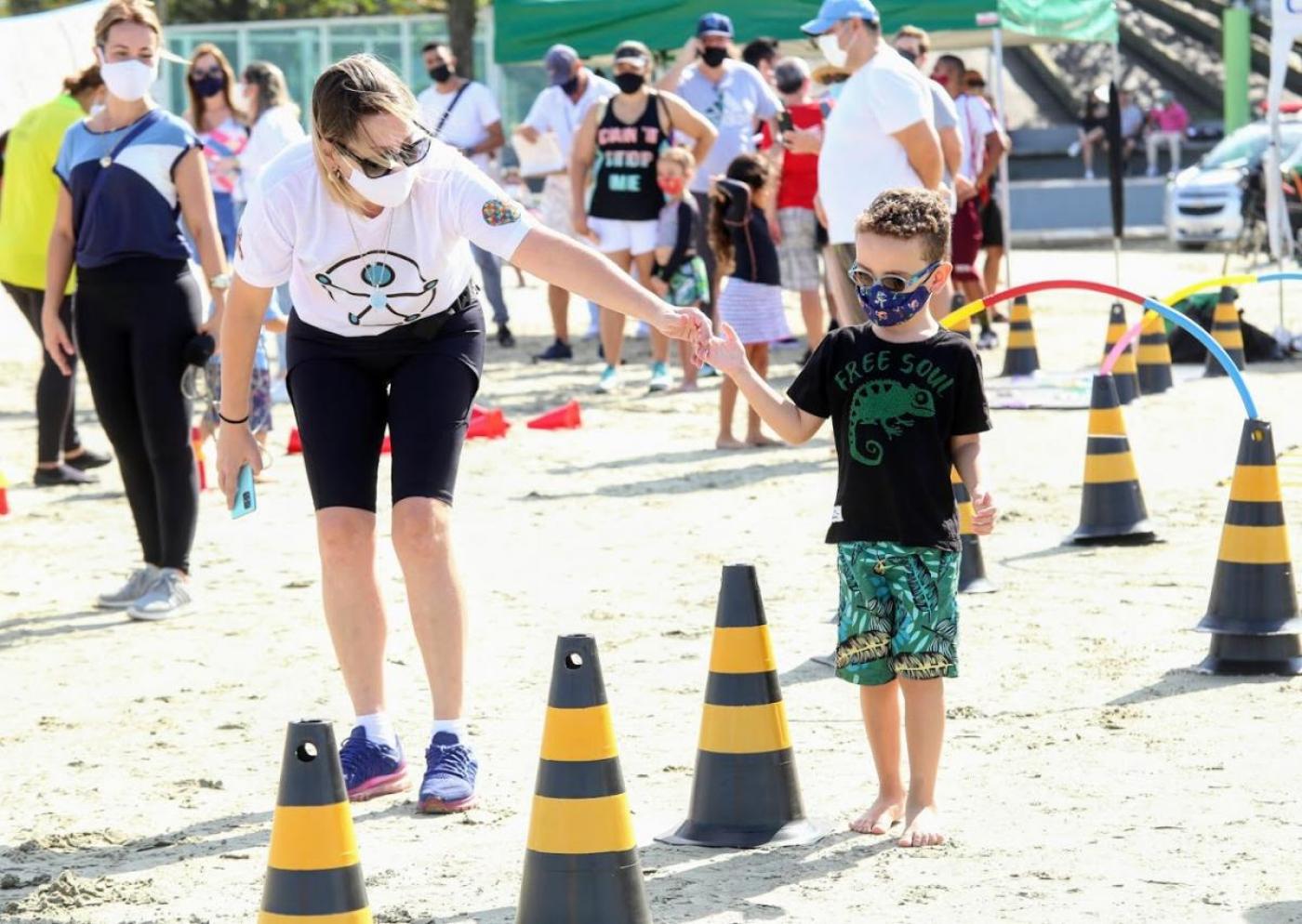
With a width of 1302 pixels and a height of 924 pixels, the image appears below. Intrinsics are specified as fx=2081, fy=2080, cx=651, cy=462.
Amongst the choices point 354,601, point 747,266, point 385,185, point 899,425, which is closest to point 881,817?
point 899,425

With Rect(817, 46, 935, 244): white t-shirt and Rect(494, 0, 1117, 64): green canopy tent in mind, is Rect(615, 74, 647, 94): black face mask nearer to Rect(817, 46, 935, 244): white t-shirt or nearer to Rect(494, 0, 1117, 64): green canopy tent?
Rect(817, 46, 935, 244): white t-shirt

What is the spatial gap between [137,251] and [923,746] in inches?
150

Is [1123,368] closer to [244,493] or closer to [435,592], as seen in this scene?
[244,493]

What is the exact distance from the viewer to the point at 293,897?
365cm

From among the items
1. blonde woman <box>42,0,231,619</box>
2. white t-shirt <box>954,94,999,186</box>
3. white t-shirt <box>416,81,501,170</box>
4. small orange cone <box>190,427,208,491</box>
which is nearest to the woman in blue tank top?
white t-shirt <box>416,81,501,170</box>

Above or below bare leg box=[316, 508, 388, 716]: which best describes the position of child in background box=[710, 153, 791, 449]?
above

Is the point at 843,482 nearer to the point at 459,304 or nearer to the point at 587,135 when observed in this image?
the point at 459,304

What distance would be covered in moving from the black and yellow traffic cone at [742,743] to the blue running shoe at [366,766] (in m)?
0.86

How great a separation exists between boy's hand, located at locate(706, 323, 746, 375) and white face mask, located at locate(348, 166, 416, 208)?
2.70 ft

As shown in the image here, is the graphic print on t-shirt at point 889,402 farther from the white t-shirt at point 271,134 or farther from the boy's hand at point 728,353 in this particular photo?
the white t-shirt at point 271,134

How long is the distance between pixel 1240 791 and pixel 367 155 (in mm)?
2590

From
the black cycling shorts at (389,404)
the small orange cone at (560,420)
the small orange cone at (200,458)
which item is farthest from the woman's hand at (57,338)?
the small orange cone at (560,420)

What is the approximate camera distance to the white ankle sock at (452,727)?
17.0ft

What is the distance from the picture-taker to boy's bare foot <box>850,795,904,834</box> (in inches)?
190
